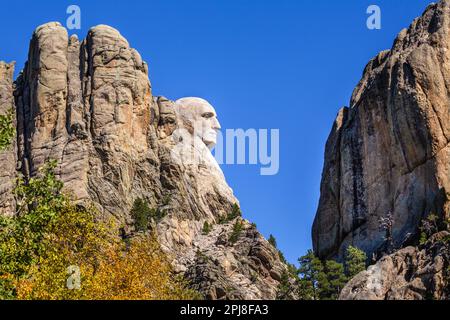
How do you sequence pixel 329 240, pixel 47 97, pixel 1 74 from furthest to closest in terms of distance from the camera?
pixel 1 74 → pixel 47 97 → pixel 329 240

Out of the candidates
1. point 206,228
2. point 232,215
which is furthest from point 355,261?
point 232,215

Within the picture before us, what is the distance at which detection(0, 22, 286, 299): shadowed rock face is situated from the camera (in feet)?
439

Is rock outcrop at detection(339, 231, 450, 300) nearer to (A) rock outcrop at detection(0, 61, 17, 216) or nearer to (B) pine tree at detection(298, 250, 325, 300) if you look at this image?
(B) pine tree at detection(298, 250, 325, 300)

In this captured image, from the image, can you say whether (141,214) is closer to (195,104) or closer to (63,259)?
(195,104)

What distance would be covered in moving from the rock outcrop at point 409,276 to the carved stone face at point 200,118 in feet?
248

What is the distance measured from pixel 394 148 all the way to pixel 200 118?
6358 cm

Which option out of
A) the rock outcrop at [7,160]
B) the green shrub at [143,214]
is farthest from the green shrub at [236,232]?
the rock outcrop at [7,160]

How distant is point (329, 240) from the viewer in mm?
126000

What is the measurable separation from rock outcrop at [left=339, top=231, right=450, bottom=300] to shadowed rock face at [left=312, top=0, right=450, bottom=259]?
6.26 meters

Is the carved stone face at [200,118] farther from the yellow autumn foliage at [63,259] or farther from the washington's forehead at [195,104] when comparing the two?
the yellow autumn foliage at [63,259]

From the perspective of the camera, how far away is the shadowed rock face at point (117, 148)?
13375cm
